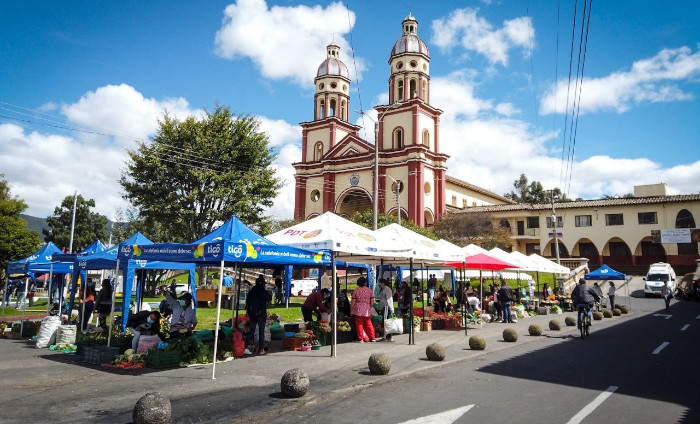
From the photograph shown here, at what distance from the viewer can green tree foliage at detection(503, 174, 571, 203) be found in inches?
2876

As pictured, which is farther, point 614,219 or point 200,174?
point 614,219

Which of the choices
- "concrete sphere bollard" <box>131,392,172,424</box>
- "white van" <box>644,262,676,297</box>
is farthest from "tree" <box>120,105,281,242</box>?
"white van" <box>644,262,676,297</box>

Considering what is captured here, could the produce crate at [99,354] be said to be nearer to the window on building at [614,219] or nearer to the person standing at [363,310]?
the person standing at [363,310]

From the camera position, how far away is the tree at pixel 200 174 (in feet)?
90.9

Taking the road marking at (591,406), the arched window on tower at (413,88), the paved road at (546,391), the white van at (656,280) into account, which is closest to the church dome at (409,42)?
the arched window on tower at (413,88)

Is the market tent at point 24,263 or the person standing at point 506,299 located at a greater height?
the market tent at point 24,263

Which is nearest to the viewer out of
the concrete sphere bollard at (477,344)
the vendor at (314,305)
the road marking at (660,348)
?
the road marking at (660,348)

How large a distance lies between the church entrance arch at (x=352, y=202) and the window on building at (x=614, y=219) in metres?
25.1

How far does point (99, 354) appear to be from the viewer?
10031mm

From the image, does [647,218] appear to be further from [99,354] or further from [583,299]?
[99,354]

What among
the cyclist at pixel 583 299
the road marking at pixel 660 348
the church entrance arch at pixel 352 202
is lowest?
the road marking at pixel 660 348

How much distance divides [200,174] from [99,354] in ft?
60.4

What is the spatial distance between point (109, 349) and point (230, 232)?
3.57m

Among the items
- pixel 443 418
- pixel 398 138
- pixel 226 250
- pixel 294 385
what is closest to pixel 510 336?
pixel 443 418
